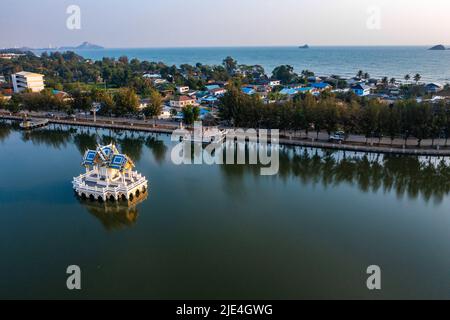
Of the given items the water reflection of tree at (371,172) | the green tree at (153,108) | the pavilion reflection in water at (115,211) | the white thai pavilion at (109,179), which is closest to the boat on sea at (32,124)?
the green tree at (153,108)

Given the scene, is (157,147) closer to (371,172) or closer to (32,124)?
(32,124)

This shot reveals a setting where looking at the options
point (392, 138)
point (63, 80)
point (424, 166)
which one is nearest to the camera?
point (424, 166)

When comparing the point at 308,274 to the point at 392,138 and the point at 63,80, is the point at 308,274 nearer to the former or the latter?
the point at 392,138

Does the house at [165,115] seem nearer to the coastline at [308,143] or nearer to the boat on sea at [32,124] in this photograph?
the coastline at [308,143]

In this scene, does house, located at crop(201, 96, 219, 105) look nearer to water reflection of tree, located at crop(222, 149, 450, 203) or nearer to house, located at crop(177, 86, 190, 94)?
house, located at crop(177, 86, 190, 94)

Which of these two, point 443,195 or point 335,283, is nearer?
point 335,283

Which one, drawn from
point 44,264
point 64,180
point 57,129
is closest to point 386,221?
point 44,264
